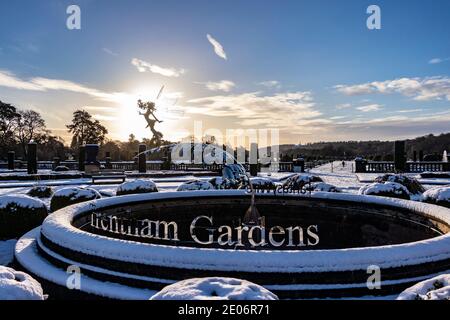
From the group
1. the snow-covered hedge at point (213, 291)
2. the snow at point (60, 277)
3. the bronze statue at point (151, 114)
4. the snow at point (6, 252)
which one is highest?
the bronze statue at point (151, 114)

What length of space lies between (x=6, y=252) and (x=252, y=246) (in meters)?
4.76

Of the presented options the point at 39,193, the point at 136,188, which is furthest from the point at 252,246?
the point at 39,193

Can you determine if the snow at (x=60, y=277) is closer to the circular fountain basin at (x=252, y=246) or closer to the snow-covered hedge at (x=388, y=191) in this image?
the circular fountain basin at (x=252, y=246)

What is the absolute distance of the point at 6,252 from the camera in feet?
22.4

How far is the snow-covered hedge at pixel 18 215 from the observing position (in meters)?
7.79

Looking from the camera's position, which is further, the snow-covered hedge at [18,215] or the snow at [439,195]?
the snow at [439,195]

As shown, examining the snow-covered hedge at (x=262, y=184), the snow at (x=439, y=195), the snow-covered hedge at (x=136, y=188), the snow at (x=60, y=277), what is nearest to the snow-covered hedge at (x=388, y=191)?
the snow at (x=439, y=195)

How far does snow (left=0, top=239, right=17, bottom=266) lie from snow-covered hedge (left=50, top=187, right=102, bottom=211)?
2248 mm

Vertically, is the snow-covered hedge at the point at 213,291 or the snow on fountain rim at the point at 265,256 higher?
the snow-covered hedge at the point at 213,291

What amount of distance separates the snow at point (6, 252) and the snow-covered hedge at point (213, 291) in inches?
190

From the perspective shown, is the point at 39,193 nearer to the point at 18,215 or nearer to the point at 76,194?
the point at 76,194

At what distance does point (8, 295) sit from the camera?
2760mm

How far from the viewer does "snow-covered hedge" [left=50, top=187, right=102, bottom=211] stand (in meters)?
9.86

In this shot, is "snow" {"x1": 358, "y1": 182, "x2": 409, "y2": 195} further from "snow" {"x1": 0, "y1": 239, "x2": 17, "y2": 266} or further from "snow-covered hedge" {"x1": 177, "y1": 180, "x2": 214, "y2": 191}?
"snow" {"x1": 0, "y1": 239, "x2": 17, "y2": 266}
